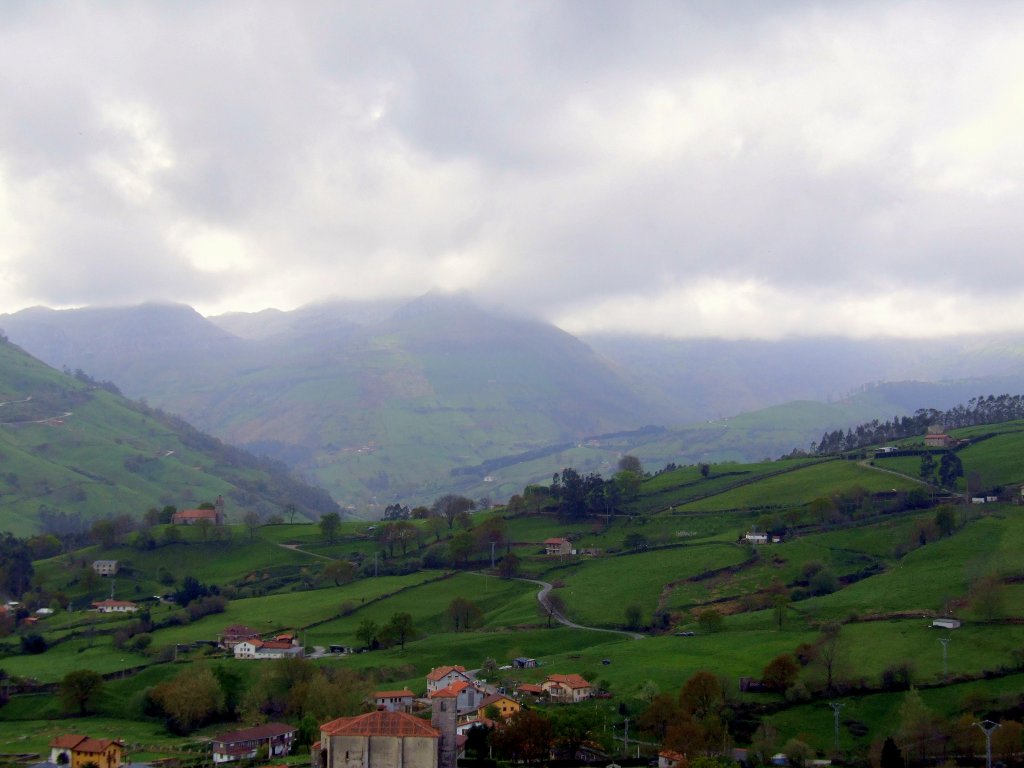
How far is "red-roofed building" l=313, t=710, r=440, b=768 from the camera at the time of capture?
67.9 metres

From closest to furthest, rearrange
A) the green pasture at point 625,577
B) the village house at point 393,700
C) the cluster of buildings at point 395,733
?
the cluster of buildings at point 395,733 < the village house at point 393,700 < the green pasture at point 625,577

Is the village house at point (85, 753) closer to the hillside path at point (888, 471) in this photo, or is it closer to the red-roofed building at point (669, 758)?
the red-roofed building at point (669, 758)

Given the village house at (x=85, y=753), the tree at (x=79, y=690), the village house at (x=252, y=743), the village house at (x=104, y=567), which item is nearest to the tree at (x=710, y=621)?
the village house at (x=252, y=743)

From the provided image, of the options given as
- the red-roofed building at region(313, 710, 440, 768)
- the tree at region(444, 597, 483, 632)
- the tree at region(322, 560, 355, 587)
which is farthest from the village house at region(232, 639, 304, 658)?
the red-roofed building at region(313, 710, 440, 768)

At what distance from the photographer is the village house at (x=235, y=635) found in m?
113

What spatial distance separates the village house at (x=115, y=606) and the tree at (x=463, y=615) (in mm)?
46627

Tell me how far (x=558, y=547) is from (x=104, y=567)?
68.5 m

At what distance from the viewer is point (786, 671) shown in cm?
8306

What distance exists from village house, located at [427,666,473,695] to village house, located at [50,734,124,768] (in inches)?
1003

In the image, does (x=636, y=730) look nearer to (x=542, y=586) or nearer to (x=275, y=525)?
(x=542, y=586)

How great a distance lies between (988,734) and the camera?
217 feet

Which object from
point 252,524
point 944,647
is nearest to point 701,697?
point 944,647

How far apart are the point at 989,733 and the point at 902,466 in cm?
→ 9909

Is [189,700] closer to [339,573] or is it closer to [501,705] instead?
[501,705]
